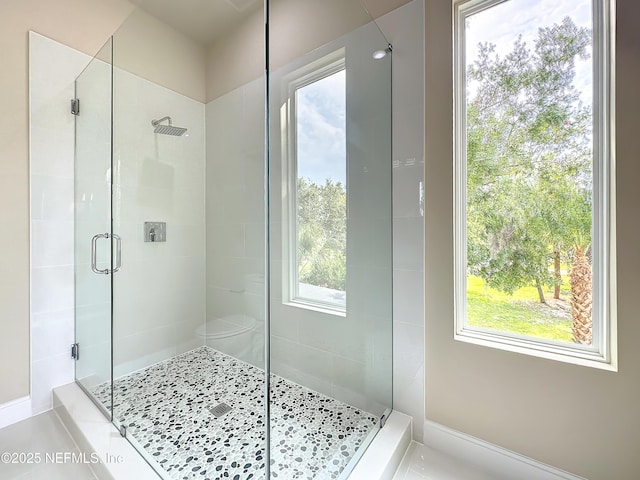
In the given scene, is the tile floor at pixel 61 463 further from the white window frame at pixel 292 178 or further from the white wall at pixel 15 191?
the white window frame at pixel 292 178

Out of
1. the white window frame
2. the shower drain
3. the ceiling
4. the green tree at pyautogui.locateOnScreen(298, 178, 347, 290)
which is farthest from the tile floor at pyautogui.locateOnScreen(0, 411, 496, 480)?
the ceiling

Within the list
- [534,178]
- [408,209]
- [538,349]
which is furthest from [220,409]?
[534,178]

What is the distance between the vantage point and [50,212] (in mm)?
1694

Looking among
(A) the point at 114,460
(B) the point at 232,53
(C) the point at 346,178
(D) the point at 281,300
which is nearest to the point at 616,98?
(C) the point at 346,178

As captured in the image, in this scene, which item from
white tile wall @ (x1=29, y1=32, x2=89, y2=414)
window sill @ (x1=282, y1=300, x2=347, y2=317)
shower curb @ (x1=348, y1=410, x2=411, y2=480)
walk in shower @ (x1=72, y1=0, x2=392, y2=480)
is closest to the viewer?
shower curb @ (x1=348, y1=410, x2=411, y2=480)

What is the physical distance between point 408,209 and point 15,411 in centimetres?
247

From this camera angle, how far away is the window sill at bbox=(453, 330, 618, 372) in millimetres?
1097

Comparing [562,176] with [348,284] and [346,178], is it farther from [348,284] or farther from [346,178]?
[348,284]

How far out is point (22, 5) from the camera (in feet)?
5.16

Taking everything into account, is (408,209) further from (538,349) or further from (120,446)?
(120,446)

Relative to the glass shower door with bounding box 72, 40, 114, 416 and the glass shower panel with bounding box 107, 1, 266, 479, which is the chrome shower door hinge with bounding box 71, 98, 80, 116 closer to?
the glass shower door with bounding box 72, 40, 114, 416

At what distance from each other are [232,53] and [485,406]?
8.87 ft

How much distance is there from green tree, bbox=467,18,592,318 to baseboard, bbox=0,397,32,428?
260 centimetres

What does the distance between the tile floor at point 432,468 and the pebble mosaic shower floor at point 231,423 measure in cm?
22
